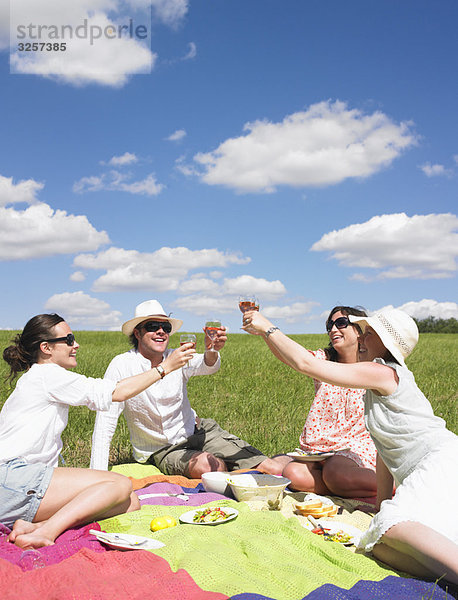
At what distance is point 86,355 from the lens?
1903 cm

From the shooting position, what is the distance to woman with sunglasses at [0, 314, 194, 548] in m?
4.02

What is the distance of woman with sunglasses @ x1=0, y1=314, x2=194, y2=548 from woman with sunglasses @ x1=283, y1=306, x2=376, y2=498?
5.65 feet

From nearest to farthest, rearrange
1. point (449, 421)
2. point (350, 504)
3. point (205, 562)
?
point (205, 562)
point (350, 504)
point (449, 421)

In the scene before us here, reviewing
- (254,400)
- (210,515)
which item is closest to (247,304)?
(210,515)

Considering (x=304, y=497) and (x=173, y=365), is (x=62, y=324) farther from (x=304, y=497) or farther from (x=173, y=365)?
(x=304, y=497)

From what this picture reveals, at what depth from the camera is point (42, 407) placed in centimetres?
432

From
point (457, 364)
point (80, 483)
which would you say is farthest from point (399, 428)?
point (457, 364)

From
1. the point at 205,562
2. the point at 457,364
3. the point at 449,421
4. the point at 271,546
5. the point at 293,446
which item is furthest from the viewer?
the point at 457,364

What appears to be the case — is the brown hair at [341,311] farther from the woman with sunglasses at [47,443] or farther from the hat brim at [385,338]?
the woman with sunglasses at [47,443]

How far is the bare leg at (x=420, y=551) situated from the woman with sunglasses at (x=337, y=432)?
5.32ft

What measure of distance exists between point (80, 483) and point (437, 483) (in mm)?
2633

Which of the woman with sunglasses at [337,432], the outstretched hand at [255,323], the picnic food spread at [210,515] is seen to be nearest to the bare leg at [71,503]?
the picnic food spread at [210,515]

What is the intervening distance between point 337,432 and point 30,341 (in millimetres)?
3113

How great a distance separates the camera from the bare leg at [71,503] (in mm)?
3932
